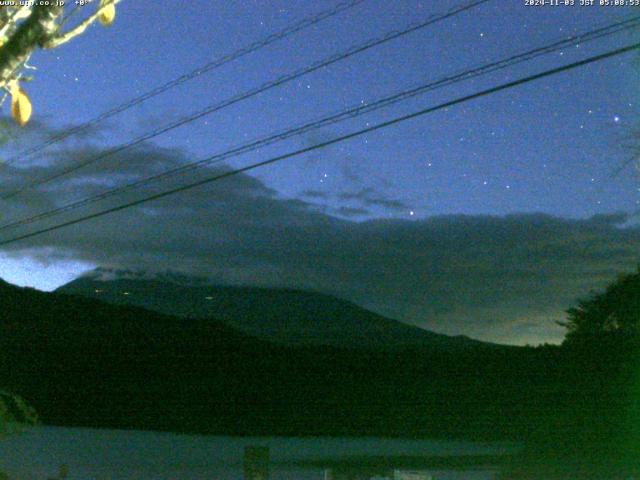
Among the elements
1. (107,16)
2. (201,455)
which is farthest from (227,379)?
(107,16)

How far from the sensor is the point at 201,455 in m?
16.4

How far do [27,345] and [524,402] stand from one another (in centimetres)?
1342

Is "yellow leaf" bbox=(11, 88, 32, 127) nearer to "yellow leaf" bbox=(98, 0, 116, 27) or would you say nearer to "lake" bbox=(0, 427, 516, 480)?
"yellow leaf" bbox=(98, 0, 116, 27)

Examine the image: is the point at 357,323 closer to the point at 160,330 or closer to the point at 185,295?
the point at 160,330

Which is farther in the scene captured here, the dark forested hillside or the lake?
the dark forested hillside

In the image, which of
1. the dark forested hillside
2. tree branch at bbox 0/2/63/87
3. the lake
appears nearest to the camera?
tree branch at bbox 0/2/63/87

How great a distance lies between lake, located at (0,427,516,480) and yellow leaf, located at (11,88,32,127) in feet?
27.2

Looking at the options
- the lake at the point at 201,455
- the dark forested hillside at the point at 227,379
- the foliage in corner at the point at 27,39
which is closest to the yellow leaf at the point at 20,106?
the foliage in corner at the point at 27,39

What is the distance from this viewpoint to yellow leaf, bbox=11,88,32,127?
3.83 meters

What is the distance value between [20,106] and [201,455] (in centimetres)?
1340

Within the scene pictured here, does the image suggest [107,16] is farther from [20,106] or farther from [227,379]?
[227,379]

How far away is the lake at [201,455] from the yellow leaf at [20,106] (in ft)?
27.2

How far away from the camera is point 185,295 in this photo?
84.7 feet

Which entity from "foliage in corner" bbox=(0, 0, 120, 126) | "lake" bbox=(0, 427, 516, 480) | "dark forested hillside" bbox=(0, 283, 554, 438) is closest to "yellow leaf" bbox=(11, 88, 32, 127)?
"foliage in corner" bbox=(0, 0, 120, 126)
